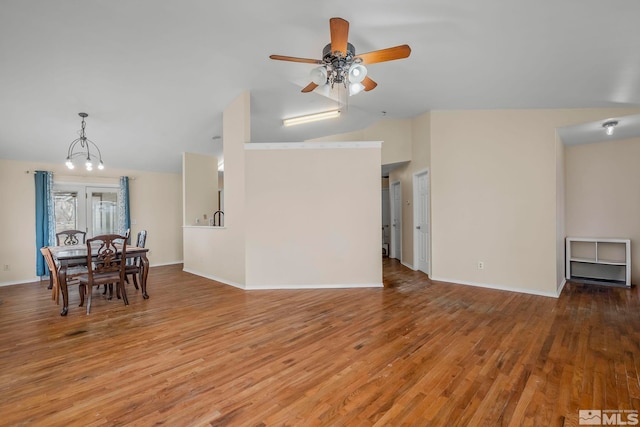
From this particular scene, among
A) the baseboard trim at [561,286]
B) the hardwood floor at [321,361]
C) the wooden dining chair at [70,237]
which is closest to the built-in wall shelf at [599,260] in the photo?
the baseboard trim at [561,286]

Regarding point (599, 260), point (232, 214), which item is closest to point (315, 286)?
point (232, 214)

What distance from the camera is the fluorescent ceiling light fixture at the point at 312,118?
5.55 metres

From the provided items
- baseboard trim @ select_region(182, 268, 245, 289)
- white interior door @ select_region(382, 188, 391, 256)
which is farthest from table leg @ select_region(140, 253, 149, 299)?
white interior door @ select_region(382, 188, 391, 256)

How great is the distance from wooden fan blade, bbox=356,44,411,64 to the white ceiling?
0.38m

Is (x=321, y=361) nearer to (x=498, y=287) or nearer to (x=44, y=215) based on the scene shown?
(x=498, y=287)

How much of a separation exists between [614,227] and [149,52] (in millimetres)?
7346

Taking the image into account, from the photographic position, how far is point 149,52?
3119 millimetres

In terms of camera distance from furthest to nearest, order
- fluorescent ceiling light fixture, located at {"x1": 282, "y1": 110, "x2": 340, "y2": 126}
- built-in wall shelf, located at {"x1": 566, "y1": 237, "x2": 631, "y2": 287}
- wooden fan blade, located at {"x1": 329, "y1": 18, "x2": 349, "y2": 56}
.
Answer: fluorescent ceiling light fixture, located at {"x1": 282, "y1": 110, "x2": 340, "y2": 126} → built-in wall shelf, located at {"x1": 566, "y1": 237, "x2": 631, "y2": 287} → wooden fan blade, located at {"x1": 329, "y1": 18, "x2": 349, "y2": 56}

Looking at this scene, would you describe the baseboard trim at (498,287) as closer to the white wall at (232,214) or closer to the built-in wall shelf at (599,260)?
the built-in wall shelf at (599,260)

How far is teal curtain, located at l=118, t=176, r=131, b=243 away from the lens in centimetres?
647

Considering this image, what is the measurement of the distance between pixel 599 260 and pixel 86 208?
1002 centimetres

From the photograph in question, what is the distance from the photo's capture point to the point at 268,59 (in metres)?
3.50

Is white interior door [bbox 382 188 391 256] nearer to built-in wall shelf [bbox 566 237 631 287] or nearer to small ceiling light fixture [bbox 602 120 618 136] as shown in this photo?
built-in wall shelf [bbox 566 237 631 287]

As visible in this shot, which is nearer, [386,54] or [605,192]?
[386,54]
